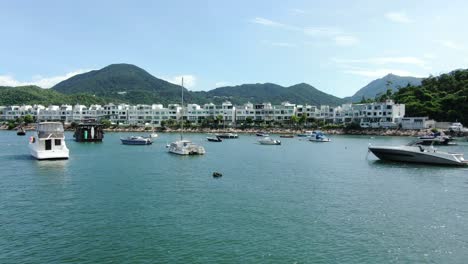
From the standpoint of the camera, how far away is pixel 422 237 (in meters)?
20.5

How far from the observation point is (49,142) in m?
51.1

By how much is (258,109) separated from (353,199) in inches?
5529

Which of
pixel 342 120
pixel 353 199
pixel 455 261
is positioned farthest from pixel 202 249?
pixel 342 120

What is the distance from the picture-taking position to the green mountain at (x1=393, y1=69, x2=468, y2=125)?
132 m

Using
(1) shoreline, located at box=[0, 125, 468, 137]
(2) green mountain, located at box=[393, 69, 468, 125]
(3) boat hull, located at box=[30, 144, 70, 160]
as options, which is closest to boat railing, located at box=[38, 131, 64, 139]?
(3) boat hull, located at box=[30, 144, 70, 160]

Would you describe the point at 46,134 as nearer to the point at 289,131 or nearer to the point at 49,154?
the point at 49,154

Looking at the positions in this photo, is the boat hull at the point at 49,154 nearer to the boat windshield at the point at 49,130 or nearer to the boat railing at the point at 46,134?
the boat railing at the point at 46,134

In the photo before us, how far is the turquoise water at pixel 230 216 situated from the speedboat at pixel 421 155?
6322 mm

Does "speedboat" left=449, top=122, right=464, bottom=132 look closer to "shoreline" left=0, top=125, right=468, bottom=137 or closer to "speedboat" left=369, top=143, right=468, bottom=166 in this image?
"shoreline" left=0, top=125, right=468, bottom=137

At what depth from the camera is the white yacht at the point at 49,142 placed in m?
49.7

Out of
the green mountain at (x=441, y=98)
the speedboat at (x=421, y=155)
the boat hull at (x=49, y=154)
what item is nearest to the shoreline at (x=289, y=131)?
the green mountain at (x=441, y=98)

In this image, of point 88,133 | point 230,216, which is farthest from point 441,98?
point 230,216

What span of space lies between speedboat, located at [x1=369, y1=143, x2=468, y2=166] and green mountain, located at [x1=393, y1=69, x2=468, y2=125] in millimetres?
93057

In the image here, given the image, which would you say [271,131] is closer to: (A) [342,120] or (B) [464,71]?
(A) [342,120]
